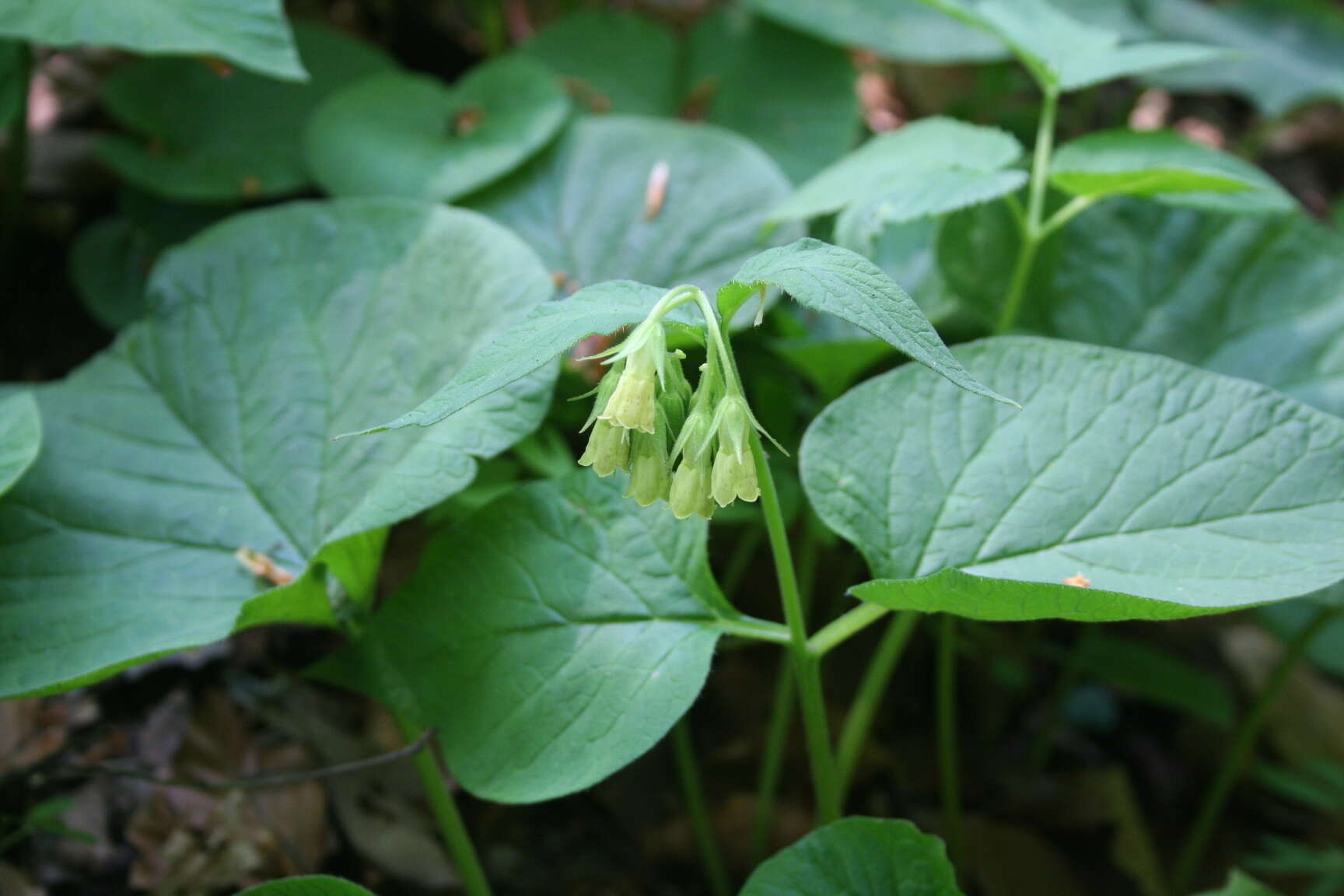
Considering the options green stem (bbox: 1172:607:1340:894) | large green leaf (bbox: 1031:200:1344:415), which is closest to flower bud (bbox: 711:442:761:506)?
large green leaf (bbox: 1031:200:1344:415)

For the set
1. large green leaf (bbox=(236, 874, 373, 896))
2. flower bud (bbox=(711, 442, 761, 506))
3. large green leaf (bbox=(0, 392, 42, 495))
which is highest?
flower bud (bbox=(711, 442, 761, 506))

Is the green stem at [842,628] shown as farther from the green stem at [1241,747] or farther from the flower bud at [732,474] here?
the green stem at [1241,747]

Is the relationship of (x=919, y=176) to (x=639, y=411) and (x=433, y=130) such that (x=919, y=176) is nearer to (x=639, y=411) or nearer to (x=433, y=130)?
(x=639, y=411)

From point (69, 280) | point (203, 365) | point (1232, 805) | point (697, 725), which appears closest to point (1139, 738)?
point (1232, 805)

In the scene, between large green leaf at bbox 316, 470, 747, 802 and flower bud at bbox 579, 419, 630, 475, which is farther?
large green leaf at bbox 316, 470, 747, 802

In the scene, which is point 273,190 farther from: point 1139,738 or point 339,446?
point 1139,738

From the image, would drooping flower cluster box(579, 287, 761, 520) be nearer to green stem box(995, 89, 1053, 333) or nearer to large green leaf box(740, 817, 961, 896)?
large green leaf box(740, 817, 961, 896)
